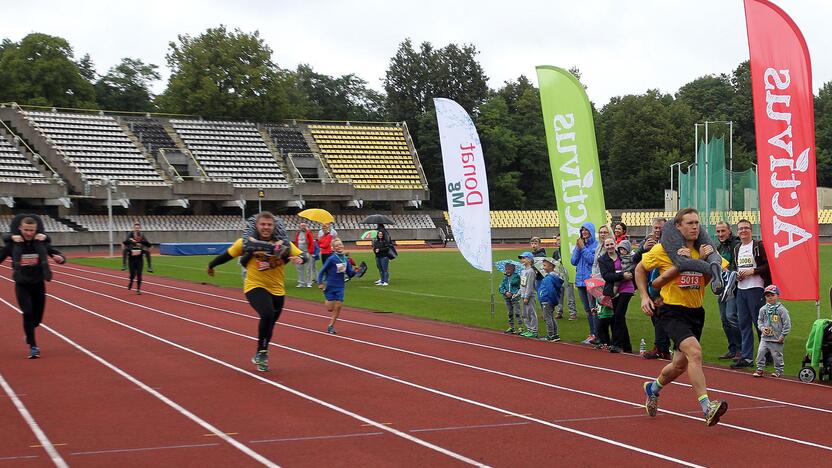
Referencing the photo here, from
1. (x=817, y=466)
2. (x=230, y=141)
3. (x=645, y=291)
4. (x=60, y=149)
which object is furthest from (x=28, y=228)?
(x=230, y=141)

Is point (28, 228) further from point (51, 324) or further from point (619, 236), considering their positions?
point (619, 236)

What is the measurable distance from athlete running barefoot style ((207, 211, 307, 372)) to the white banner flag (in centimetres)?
719

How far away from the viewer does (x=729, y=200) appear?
119 feet

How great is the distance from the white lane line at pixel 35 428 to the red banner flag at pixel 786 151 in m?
8.59

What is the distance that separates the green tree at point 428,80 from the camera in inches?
3324

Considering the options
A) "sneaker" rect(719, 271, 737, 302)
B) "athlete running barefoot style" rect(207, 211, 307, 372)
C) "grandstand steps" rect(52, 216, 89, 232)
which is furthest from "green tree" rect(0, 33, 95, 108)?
"sneaker" rect(719, 271, 737, 302)

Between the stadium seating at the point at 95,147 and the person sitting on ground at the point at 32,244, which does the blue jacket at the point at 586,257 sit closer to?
the person sitting on ground at the point at 32,244

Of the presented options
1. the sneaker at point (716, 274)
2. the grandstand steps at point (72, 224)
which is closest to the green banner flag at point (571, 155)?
the sneaker at point (716, 274)

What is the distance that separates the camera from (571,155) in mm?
16891

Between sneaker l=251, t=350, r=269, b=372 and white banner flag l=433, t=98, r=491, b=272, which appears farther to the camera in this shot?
white banner flag l=433, t=98, r=491, b=272

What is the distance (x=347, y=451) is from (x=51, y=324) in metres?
11.5

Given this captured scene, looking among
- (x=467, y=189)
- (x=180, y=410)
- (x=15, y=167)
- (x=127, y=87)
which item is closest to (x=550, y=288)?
(x=467, y=189)

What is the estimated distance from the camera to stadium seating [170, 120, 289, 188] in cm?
6431

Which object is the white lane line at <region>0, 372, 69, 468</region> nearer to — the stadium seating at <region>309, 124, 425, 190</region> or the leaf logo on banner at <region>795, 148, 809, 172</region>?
the leaf logo on banner at <region>795, 148, 809, 172</region>
